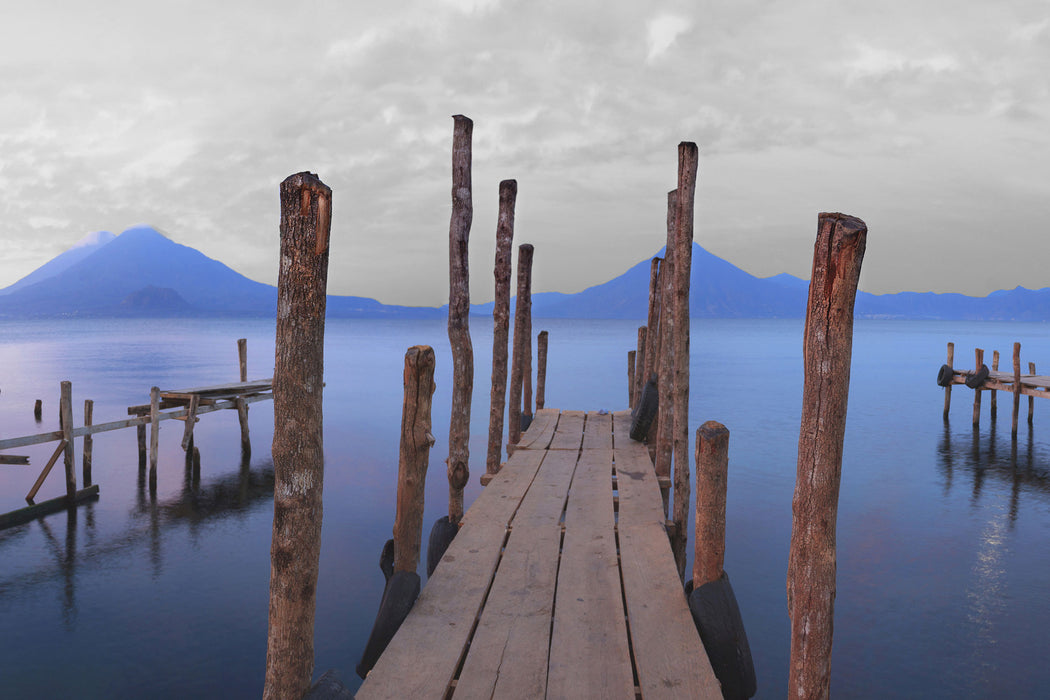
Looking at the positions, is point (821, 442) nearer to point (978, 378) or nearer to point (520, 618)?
point (520, 618)

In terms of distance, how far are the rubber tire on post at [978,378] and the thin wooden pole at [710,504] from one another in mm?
21084

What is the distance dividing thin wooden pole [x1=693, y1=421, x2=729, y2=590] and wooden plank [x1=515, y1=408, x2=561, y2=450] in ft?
18.7

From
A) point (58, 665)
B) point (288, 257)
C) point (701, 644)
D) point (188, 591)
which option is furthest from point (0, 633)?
point (701, 644)

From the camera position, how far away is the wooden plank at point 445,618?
3615mm

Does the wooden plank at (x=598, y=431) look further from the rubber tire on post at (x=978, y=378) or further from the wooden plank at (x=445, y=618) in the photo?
the rubber tire on post at (x=978, y=378)

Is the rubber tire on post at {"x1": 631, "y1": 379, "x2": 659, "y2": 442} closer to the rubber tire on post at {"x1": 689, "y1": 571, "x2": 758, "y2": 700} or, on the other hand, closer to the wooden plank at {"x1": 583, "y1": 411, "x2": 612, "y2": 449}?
the wooden plank at {"x1": 583, "y1": 411, "x2": 612, "y2": 449}

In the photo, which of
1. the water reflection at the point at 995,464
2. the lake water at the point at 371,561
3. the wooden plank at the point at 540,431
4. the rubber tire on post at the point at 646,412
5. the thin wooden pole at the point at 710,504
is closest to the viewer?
the thin wooden pole at the point at 710,504

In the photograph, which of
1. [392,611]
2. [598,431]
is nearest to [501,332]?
[598,431]

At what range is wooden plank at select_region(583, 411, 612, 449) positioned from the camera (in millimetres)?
10754

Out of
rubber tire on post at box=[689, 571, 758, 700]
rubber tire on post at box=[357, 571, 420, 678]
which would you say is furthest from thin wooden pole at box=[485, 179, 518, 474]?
rubber tire on post at box=[689, 571, 758, 700]

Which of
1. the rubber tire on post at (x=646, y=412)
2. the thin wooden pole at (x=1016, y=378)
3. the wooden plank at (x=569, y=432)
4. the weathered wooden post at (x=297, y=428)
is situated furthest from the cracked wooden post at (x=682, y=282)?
the thin wooden pole at (x=1016, y=378)

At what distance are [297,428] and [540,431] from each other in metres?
8.84

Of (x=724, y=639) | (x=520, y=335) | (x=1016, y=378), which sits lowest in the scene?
(x=724, y=639)

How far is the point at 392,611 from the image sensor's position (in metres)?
4.60
